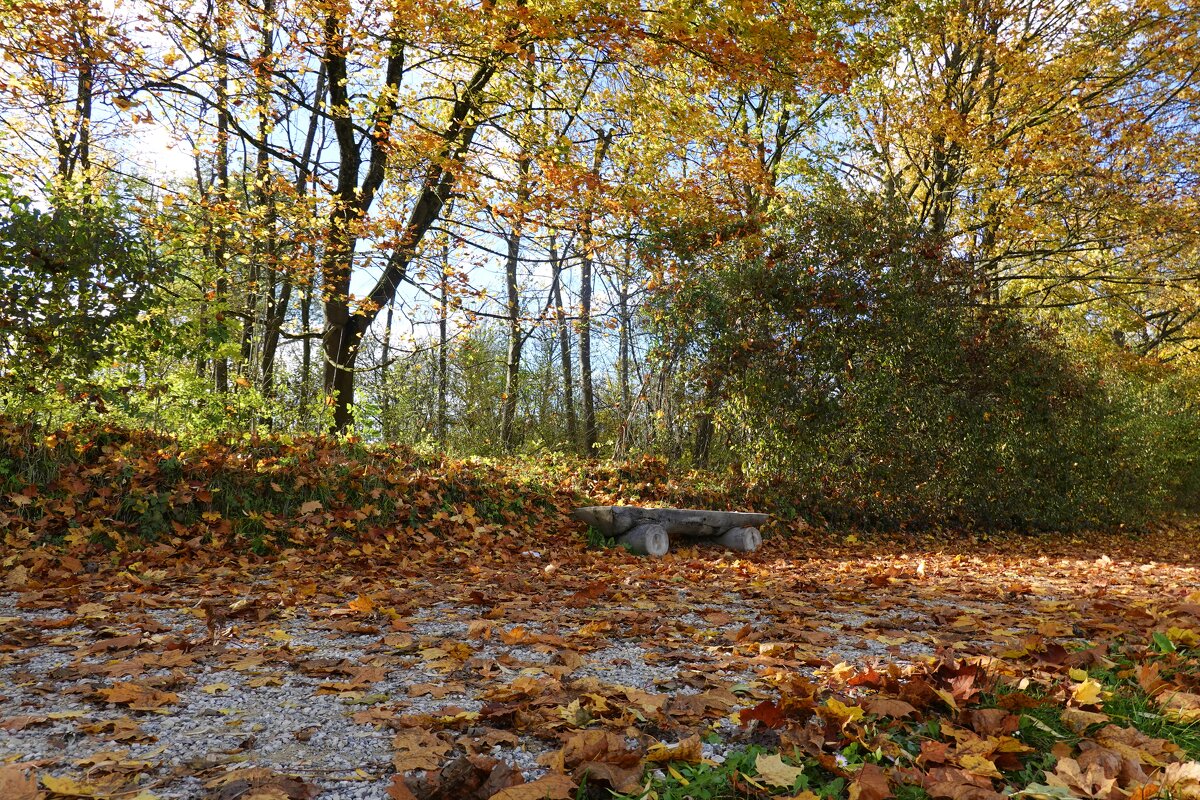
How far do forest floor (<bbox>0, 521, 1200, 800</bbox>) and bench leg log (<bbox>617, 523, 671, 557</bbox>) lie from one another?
2.45 m

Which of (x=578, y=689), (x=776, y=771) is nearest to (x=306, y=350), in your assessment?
(x=578, y=689)

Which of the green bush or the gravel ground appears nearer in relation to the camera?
the gravel ground

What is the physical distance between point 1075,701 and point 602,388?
674 inches

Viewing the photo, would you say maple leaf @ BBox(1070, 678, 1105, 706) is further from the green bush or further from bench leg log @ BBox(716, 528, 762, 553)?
the green bush

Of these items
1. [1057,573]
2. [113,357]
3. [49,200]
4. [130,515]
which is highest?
[49,200]

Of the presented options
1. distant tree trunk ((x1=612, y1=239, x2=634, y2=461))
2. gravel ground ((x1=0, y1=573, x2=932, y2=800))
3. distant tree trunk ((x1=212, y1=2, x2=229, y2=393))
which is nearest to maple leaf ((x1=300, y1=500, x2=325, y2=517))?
gravel ground ((x1=0, y1=573, x2=932, y2=800))

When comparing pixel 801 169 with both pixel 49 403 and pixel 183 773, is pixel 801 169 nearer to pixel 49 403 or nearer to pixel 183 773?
pixel 49 403

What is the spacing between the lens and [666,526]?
316 inches

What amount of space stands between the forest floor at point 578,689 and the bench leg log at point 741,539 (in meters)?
3.08

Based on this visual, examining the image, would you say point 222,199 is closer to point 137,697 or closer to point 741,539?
point 741,539

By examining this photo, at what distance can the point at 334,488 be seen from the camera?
7.12m

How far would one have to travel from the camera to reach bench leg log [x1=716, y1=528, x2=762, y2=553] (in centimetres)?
827

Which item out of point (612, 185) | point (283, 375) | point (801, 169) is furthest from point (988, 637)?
point (801, 169)

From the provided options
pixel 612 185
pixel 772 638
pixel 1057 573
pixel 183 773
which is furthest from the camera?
pixel 612 185
